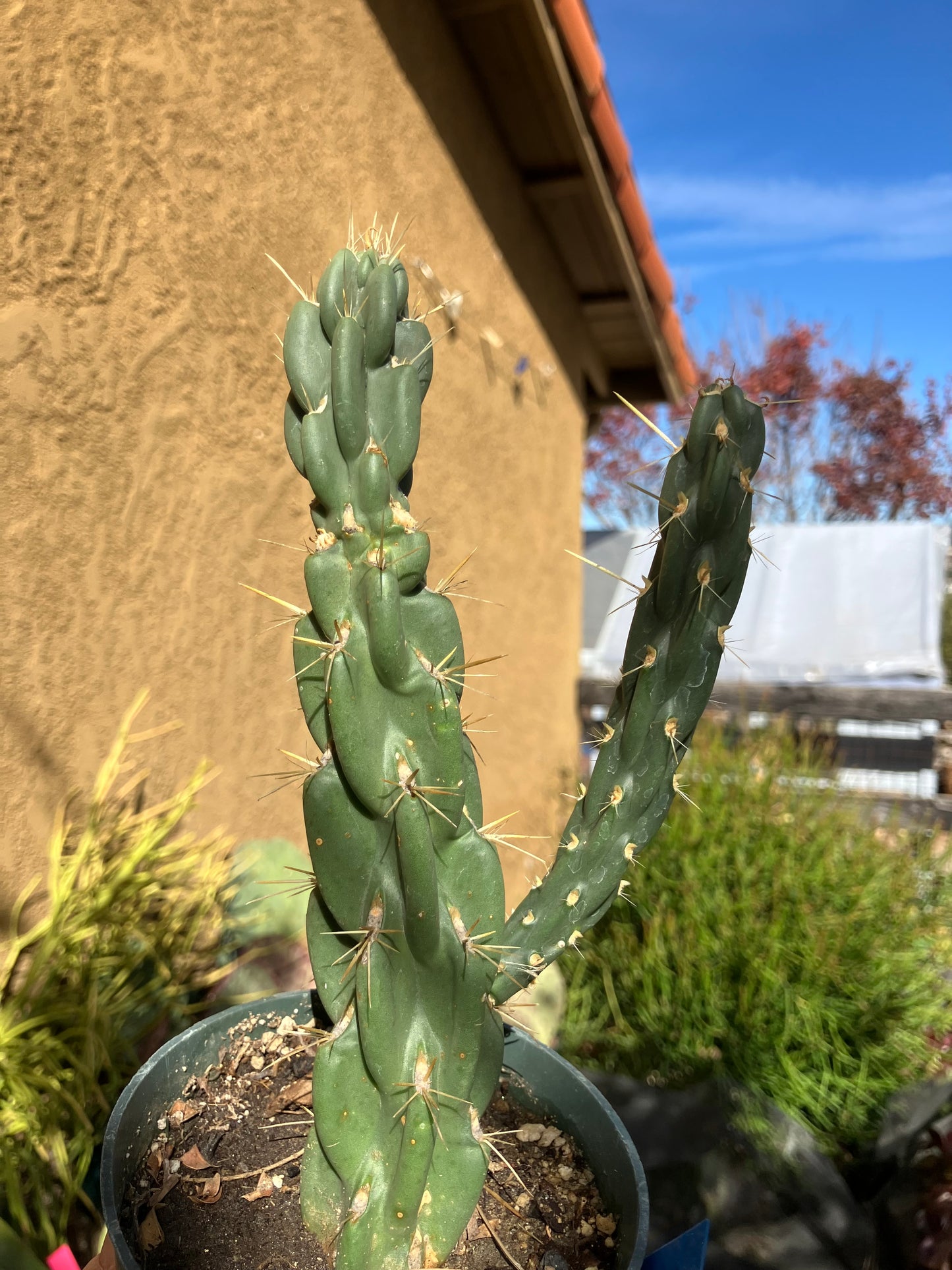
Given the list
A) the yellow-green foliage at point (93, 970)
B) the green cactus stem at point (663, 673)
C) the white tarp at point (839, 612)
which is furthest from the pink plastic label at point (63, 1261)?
the white tarp at point (839, 612)

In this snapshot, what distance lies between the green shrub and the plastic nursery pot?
1627 millimetres

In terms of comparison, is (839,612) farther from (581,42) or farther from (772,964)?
(581,42)

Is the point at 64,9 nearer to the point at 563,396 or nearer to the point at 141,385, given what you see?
the point at 141,385

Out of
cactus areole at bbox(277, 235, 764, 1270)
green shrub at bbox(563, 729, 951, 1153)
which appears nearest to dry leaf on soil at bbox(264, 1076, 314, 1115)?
cactus areole at bbox(277, 235, 764, 1270)

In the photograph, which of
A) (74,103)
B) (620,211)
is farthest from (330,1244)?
(620,211)

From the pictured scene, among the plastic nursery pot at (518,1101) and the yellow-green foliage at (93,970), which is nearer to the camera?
the plastic nursery pot at (518,1101)

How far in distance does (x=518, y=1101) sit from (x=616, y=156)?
353 cm

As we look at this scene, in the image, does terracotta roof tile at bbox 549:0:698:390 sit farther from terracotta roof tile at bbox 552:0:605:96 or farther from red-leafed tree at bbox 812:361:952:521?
red-leafed tree at bbox 812:361:952:521

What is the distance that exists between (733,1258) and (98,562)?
82.9 inches

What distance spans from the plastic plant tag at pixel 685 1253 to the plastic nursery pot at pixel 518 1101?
0.13 metres

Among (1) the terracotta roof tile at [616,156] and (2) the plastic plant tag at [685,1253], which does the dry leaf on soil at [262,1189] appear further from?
(1) the terracotta roof tile at [616,156]

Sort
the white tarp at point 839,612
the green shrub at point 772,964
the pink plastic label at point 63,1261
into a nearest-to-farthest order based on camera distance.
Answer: the pink plastic label at point 63,1261 → the green shrub at point 772,964 → the white tarp at point 839,612

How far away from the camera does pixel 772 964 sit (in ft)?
9.25

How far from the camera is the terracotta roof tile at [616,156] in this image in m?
2.93
